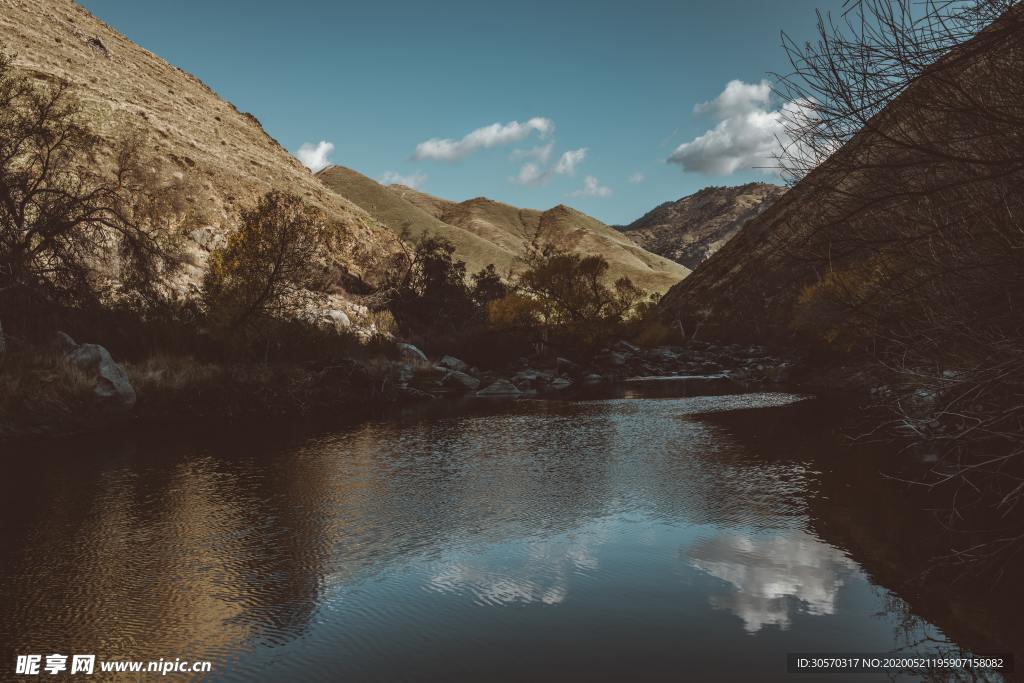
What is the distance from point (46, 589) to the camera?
7055 millimetres

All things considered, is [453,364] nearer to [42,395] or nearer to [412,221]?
[42,395]

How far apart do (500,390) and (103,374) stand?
51.1ft

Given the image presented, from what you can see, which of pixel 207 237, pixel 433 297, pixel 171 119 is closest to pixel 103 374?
pixel 433 297

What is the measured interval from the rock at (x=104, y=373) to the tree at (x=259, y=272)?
543 cm

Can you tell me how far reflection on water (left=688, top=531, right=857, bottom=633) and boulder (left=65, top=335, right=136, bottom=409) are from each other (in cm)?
1682

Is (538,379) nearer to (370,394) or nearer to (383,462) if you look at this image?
(370,394)

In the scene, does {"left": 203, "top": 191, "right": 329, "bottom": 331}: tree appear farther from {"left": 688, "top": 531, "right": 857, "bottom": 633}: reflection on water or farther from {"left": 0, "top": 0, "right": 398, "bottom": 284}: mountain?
{"left": 688, "top": 531, "right": 857, "bottom": 633}: reflection on water

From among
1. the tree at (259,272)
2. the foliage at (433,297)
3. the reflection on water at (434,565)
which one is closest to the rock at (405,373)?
the tree at (259,272)

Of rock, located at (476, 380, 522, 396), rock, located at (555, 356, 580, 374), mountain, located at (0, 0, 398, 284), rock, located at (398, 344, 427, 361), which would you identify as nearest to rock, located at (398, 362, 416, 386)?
rock, located at (398, 344, 427, 361)

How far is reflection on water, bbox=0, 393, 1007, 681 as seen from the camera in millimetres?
5746

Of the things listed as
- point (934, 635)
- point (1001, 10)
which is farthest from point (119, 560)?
point (1001, 10)

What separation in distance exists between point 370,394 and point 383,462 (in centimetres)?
1155

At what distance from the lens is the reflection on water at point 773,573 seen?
259 inches

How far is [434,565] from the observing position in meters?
7.86
